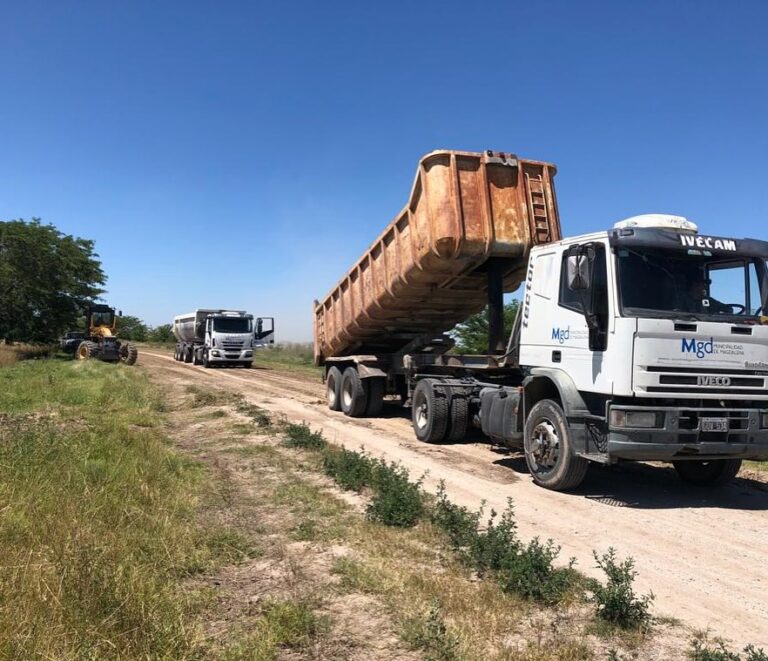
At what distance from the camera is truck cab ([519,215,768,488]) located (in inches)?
246

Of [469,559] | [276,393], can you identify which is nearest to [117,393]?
[276,393]

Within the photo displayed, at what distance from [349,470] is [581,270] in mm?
3487

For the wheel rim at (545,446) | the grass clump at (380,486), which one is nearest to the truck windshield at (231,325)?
the grass clump at (380,486)

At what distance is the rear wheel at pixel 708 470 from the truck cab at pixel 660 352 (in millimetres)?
874

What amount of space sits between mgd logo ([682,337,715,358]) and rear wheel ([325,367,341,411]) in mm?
9186

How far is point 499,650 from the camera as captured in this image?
3375 mm

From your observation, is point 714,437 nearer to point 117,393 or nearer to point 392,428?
point 392,428

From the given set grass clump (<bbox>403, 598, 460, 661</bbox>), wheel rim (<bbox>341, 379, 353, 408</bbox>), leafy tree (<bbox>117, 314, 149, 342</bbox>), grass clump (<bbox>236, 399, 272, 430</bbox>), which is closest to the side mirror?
grass clump (<bbox>403, 598, 460, 661</bbox>)

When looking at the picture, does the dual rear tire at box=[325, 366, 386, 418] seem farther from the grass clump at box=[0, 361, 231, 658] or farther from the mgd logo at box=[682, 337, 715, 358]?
the mgd logo at box=[682, 337, 715, 358]

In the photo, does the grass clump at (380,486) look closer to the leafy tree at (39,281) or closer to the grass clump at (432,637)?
the grass clump at (432,637)

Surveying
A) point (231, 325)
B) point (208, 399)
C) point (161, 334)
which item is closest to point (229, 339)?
point (231, 325)

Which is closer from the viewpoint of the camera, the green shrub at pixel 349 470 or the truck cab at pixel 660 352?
the truck cab at pixel 660 352

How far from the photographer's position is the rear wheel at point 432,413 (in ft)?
33.2

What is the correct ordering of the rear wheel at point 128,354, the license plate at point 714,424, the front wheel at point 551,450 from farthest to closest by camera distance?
the rear wheel at point 128,354 → the front wheel at point 551,450 → the license plate at point 714,424
